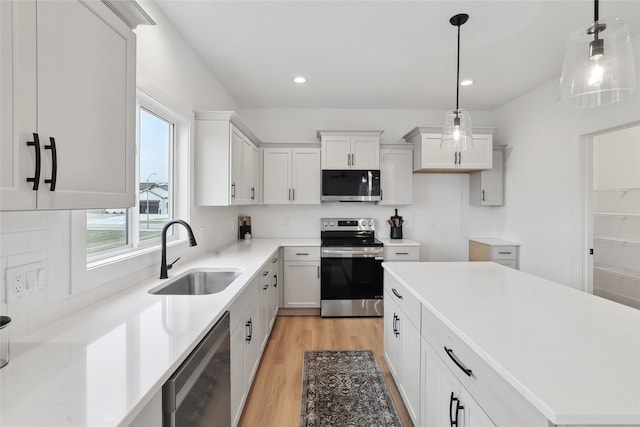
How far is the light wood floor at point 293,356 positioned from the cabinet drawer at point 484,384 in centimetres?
93

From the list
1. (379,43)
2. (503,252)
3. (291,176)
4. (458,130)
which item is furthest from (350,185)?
(503,252)

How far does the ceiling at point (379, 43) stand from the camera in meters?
2.06

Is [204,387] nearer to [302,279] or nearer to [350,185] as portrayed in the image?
[302,279]

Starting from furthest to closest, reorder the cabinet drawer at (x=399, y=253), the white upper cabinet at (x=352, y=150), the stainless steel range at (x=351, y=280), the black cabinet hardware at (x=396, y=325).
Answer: the white upper cabinet at (x=352, y=150) → the cabinet drawer at (x=399, y=253) → the stainless steel range at (x=351, y=280) → the black cabinet hardware at (x=396, y=325)

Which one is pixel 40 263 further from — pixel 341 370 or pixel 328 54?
pixel 328 54

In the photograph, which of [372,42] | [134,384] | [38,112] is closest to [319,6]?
[372,42]

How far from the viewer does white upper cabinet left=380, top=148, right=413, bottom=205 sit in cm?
403

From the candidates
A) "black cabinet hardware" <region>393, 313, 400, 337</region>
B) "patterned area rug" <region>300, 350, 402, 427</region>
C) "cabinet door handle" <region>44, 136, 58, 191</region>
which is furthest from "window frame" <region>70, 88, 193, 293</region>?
"black cabinet hardware" <region>393, 313, 400, 337</region>

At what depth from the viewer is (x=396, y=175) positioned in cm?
Result: 404

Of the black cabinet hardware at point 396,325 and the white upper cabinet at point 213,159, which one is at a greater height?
the white upper cabinet at point 213,159

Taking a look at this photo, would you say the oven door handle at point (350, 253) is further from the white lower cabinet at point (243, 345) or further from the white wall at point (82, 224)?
the white lower cabinet at point (243, 345)

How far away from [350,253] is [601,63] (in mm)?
2763

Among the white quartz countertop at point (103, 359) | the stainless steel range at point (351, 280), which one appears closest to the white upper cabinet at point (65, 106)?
the white quartz countertop at point (103, 359)

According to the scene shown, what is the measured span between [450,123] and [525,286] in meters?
1.15
